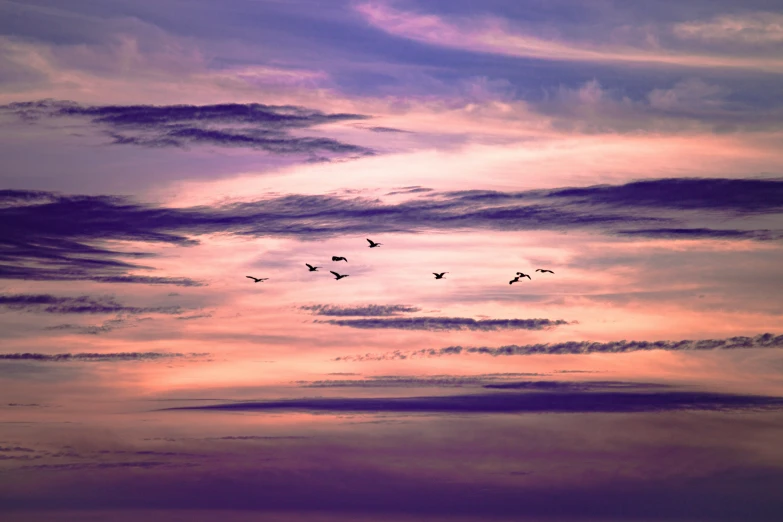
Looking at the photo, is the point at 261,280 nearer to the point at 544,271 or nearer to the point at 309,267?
the point at 309,267

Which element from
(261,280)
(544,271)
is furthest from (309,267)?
(544,271)

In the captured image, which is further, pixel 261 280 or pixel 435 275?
pixel 261 280

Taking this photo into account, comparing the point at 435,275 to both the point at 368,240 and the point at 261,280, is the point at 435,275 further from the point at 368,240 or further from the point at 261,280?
the point at 261,280

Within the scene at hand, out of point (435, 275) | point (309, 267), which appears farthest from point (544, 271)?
point (309, 267)

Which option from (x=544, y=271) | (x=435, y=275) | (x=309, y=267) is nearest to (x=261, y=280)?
(x=309, y=267)

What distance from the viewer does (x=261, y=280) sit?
187375 millimetres

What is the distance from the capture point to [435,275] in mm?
173000

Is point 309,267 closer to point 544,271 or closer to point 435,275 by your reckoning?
point 435,275

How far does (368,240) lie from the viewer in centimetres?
17562

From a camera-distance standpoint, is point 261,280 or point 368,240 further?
point 261,280

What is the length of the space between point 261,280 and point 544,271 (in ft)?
149

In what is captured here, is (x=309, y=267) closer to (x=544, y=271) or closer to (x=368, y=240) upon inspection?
(x=368, y=240)

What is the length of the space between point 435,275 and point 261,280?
31.0m

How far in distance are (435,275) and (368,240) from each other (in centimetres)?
1159
